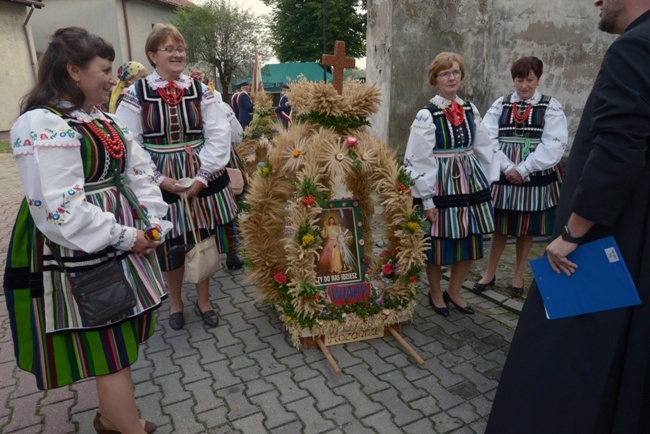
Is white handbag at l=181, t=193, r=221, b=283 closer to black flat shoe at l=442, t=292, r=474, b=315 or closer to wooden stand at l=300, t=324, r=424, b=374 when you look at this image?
wooden stand at l=300, t=324, r=424, b=374

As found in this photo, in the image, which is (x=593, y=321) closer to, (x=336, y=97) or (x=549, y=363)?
(x=549, y=363)

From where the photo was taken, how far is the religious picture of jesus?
3283 millimetres

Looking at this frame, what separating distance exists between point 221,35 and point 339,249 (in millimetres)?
23771

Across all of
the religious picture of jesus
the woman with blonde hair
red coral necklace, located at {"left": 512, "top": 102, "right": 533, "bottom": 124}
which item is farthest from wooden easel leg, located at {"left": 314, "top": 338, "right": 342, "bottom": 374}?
the woman with blonde hair

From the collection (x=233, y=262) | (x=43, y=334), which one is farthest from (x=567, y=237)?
(x=233, y=262)

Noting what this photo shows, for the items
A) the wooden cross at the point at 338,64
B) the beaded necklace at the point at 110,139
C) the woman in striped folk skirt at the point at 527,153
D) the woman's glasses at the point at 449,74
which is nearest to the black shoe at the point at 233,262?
the wooden cross at the point at 338,64

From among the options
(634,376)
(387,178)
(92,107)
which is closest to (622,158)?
(634,376)

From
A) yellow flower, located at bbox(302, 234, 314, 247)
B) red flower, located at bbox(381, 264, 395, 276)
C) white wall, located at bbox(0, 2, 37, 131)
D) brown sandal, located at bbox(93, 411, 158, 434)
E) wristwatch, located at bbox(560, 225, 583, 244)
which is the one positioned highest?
white wall, located at bbox(0, 2, 37, 131)

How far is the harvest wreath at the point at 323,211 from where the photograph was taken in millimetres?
3094

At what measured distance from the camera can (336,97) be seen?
312 cm

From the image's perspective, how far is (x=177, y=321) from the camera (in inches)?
144

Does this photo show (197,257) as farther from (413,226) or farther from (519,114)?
(519,114)

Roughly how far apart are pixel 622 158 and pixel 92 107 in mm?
2192

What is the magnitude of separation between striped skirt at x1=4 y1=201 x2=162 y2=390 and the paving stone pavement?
2.26ft
